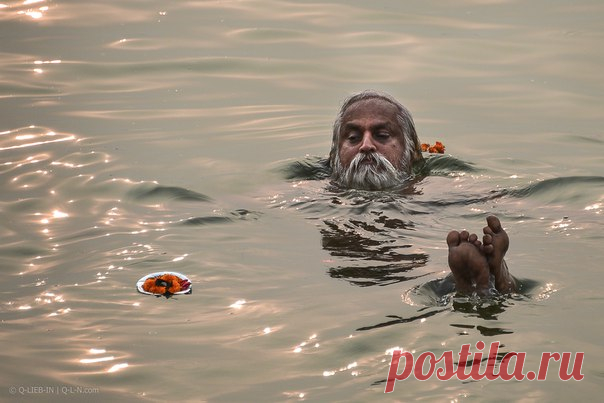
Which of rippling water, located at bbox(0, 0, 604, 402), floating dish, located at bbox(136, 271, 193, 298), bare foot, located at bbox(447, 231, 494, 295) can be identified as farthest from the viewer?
floating dish, located at bbox(136, 271, 193, 298)

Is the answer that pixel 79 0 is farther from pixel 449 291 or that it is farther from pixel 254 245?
pixel 449 291

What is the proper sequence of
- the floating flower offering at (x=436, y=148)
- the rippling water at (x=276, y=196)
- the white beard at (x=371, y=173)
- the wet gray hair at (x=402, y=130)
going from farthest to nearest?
the floating flower offering at (x=436, y=148), the wet gray hair at (x=402, y=130), the white beard at (x=371, y=173), the rippling water at (x=276, y=196)

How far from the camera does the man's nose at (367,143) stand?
34.8 feet

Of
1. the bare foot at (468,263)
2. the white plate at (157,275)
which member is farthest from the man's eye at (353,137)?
the bare foot at (468,263)

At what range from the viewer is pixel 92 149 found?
11594 millimetres

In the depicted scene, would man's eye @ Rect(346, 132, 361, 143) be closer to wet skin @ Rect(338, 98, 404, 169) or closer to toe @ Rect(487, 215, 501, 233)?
wet skin @ Rect(338, 98, 404, 169)

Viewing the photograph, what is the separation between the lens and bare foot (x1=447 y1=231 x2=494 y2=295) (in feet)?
21.9

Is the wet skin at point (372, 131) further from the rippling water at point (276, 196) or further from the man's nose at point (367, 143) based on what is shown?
the rippling water at point (276, 196)

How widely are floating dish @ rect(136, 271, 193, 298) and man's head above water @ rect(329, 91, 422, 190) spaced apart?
10.8 ft

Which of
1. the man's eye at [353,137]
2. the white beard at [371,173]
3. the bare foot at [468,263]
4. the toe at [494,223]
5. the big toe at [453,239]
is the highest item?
the toe at [494,223]

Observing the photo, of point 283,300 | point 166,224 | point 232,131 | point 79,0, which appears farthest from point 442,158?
point 79,0

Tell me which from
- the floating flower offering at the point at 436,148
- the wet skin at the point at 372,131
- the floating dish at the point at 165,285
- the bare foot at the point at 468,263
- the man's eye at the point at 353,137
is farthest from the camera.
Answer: the floating flower offering at the point at 436,148

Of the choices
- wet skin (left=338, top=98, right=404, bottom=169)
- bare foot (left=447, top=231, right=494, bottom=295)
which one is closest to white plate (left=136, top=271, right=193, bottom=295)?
bare foot (left=447, top=231, right=494, bottom=295)

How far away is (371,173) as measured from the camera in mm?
10562
